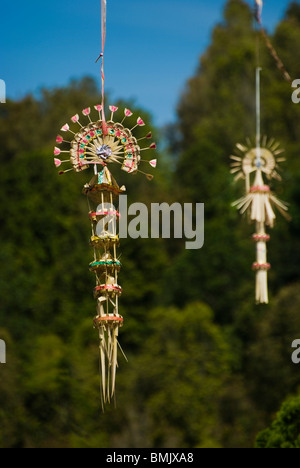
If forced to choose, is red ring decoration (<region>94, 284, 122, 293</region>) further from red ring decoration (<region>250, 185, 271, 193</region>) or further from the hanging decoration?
red ring decoration (<region>250, 185, 271, 193</region>)

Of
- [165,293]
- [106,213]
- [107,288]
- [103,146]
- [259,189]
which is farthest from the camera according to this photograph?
[165,293]

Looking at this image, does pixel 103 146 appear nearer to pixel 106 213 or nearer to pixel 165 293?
pixel 106 213

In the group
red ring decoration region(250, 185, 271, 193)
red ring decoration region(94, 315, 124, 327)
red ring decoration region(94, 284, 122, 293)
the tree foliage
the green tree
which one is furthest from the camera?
the tree foliage

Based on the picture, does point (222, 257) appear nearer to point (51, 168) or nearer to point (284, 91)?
point (51, 168)

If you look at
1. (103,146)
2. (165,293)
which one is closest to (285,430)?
(103,146)

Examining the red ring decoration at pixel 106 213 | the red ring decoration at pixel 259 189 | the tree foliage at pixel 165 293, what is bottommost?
the red ring decoration at pixel 106 213

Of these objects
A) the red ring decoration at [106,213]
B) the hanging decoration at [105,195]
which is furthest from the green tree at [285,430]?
the red ring decoration at [106,213]

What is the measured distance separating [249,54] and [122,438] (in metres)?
34.8

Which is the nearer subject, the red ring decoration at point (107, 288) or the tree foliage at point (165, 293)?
the red ring decoration at point (107, 288)

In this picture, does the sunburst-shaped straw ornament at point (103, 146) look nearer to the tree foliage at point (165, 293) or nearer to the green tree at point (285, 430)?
the green tree at point (285, 430)

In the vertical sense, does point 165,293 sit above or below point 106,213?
above

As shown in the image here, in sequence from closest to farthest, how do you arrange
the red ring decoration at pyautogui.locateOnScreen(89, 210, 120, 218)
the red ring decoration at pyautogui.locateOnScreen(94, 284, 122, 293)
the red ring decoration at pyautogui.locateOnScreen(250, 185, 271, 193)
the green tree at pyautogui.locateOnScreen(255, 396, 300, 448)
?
the red ring decoration at pyautogui.locateOnScreen(94, 284, 122, 293), the red ring decoration at pyautogui.locateOnScreen(89, 210, 120, 218), the red ring decoration at pyautogui.locateOnScreen(250, 185, 271, 193), the green tree at pyautogui.locateOnScreen(255, 396, 300, 448)

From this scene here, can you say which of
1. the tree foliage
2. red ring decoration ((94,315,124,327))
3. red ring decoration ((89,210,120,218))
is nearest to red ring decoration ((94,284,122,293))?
red ring decoration ((94,315,124,327))

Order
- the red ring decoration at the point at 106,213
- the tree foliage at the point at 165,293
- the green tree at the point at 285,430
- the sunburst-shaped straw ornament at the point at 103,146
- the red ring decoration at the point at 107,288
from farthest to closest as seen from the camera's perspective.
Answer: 1. the tree foliage at the point at 165,293
2. the green tree at the point at 285,430
3. the sunburst-shaped straw ornament at the point at 103,146
4. the red ring decoration at the point at 106,213
5. the red ring decoration at the point at 107,288
